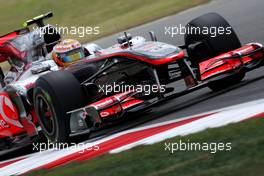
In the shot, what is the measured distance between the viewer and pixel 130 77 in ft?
27.7

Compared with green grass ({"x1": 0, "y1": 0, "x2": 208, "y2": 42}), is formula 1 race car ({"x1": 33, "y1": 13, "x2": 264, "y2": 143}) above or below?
above

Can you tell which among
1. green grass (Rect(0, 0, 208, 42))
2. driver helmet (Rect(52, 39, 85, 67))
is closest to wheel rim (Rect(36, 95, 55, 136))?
driver helmet (Rect(52, 39, 85, 67))

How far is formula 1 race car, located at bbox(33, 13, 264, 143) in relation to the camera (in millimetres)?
7711

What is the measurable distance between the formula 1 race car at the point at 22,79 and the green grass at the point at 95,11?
26.5 feet

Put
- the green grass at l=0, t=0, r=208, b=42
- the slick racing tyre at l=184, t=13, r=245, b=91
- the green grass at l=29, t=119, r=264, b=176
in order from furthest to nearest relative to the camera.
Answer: the green grass at l=0, t=0, r=208, b=42, the slick racing tyre at l=184, t=13, r=245, b=91, the green grass at l=29, t=119, r=264, b=176

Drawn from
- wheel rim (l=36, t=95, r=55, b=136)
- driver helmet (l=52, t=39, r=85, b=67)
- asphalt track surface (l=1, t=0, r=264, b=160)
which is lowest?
asphalt track surface (l=1, t=0, r=264, b=160)

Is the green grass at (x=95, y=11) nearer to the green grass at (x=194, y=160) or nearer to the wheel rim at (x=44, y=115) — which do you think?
the wheel rim at (x=44, y=115)

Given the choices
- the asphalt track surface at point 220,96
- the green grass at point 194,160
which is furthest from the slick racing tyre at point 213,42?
the green grass at point 194,160

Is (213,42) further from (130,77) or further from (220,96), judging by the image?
(130,77)

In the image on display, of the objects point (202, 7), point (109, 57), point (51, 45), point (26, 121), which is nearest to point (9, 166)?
point (26, 121)

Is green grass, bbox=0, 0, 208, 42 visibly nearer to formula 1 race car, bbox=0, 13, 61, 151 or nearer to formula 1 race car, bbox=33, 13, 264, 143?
formula 1 race car, bbox=0, 13, 61, 151

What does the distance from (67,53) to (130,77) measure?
1128 mm

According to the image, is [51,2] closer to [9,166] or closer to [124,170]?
[9,166]

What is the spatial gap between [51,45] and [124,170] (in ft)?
15.6
